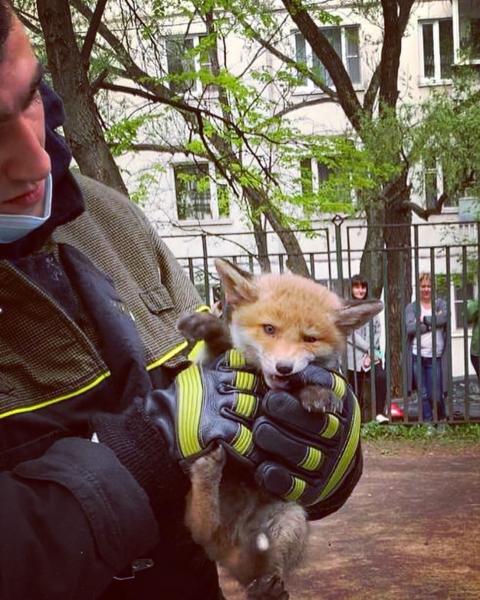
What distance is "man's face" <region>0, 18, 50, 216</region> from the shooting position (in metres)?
1.61

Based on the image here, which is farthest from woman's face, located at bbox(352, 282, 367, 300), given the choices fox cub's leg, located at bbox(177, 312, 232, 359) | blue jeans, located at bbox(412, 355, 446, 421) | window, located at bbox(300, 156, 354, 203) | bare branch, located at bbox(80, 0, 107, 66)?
fox cub's leg, located at bbox(177, 312, 232, 359)

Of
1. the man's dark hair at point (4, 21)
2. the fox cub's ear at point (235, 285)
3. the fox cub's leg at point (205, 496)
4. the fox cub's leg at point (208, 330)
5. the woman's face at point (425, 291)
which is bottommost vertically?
the woman's face at point (425, 291)

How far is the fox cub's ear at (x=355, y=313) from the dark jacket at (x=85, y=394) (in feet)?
1.56

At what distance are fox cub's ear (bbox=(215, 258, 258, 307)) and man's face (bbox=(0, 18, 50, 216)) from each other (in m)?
0.82

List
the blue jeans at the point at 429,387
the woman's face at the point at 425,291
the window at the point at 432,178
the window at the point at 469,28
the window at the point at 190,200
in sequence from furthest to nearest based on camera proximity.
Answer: the window at the point at 190,200 < the window at the point at 469,28 < the window at the point at 432,178 < the woman's face at the point at 425,291 < the blue jeans at the point at 429,387

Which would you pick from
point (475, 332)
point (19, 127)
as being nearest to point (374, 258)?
point (475, 332)

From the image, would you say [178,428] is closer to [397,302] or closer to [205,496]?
[205,496]

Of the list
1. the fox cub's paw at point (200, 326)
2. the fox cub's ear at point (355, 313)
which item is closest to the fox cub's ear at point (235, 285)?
the fox cub's paw at point (200, 326)

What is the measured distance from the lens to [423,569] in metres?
5.84

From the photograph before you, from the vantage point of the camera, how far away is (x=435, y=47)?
68.9ft

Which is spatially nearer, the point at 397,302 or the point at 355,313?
the point at 355,313

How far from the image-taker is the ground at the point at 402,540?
5551 millimetres

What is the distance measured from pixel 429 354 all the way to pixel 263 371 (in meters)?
9.48

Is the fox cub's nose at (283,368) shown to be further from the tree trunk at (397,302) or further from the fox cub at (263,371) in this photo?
the tree trunk at (397,302)
